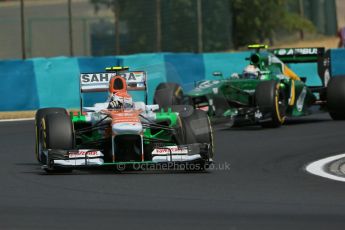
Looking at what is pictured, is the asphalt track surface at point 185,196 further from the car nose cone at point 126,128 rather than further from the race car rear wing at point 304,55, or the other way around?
the race car rear wing at point 304,55

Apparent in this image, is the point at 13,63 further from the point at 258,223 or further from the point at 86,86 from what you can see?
the point at 258,223

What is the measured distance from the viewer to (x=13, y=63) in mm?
22391

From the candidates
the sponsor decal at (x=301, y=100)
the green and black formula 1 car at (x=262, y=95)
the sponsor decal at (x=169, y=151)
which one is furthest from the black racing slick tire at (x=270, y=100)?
the sponsor decal at (x=169, y=151)

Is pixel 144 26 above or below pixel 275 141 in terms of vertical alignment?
above

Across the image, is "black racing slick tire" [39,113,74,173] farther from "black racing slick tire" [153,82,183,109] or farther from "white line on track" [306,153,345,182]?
"black racing slick tire" [153,82,183,109]

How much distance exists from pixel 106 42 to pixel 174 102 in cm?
1148

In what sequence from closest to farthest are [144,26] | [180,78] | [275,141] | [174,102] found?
1. [275,141]
2. [174,102]
3. [180,78]
4. [144,26]

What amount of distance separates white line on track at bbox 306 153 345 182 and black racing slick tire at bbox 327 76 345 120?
5052mm

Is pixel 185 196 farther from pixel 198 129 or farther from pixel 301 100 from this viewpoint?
pixel 301 100

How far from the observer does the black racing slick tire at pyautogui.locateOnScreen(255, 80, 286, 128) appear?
1797 centimetres

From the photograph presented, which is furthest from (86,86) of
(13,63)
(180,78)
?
(180,78)

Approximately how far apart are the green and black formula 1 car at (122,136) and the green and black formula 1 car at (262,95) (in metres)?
4.92

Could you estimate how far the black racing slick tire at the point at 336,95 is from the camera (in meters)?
19.3

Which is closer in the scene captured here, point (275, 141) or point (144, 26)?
point (275, 141)
